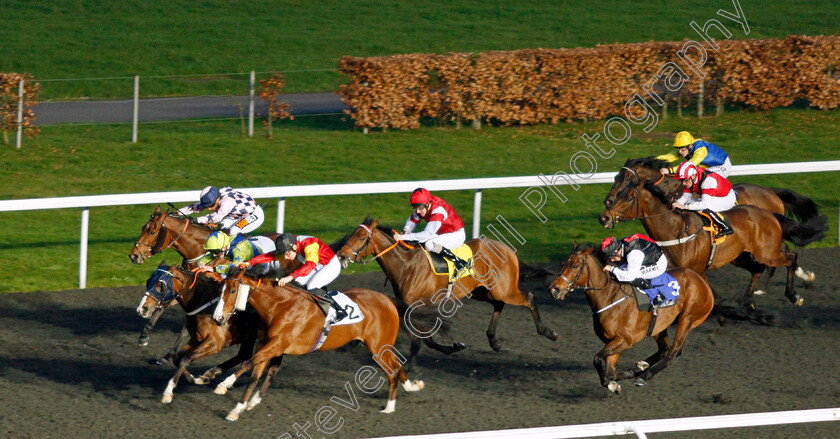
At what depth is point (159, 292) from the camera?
5.96 m

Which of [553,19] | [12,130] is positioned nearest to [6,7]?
[12,130]

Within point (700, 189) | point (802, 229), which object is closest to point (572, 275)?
point (700, 189)

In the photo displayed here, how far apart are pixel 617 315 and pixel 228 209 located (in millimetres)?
3238

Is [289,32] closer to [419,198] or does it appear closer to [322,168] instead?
[322,168]

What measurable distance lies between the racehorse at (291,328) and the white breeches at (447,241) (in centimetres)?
92

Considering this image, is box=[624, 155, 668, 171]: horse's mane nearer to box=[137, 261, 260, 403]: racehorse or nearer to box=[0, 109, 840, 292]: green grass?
box=[0, 109, 840, 292]: green grass

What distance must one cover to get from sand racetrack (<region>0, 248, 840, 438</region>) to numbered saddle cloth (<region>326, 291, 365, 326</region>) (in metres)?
0.41

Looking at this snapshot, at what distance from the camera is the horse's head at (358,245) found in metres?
6.41

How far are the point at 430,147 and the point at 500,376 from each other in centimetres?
646

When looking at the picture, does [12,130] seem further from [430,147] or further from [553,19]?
[553,19]

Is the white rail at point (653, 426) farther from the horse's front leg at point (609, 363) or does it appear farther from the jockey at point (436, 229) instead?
the jockey at point (436, 229)

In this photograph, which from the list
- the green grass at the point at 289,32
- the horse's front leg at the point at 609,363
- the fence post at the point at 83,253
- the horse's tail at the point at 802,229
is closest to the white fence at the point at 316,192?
the fence post at the point at 83,253

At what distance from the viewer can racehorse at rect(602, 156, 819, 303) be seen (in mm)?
7438

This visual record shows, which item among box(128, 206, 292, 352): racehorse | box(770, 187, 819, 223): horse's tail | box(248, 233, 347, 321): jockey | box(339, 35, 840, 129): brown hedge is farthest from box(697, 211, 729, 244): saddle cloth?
box(339, 35, 840, 129): brown hedge
